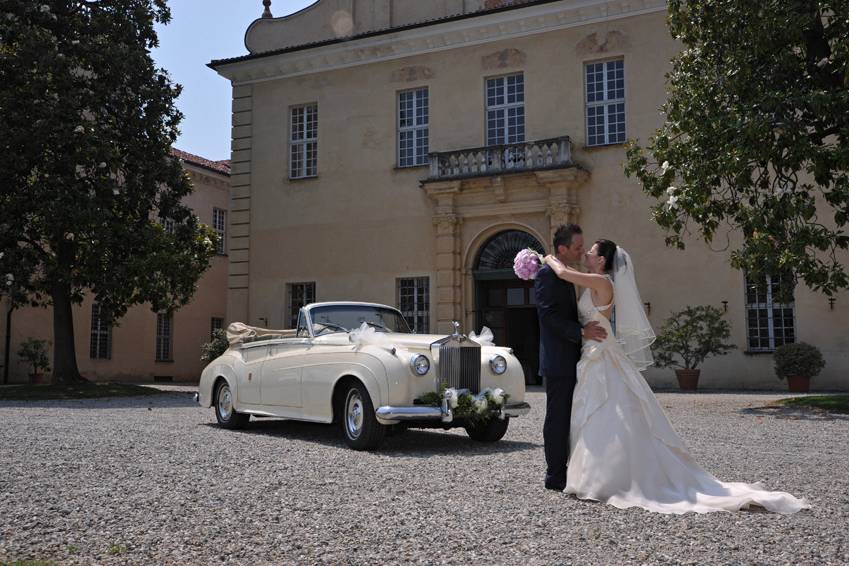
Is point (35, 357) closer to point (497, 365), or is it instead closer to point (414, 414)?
point (497, 365)

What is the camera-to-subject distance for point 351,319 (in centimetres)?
969

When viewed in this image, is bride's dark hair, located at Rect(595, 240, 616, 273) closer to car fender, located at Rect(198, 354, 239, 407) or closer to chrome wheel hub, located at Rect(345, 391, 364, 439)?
chrome wheel hub, located at Rect(345, 391, 364, 439)

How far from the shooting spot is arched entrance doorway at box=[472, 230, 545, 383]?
22328 mm

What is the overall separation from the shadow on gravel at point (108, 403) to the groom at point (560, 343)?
33.4 feet

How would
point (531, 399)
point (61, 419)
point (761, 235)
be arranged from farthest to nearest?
point (531, 399) → point (761, 235) → point (61, 419)

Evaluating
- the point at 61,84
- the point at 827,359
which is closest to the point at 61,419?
the point at 61,84

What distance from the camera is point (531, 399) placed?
1612cm

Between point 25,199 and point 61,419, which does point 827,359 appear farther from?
point 25,199

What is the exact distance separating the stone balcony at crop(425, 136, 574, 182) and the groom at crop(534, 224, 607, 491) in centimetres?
1496

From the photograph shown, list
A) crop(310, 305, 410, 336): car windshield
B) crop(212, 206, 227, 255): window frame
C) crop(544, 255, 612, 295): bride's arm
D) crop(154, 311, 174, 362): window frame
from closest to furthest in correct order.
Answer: crop(544, 255, 612, 295): bride's arm, crop(310, 305, 410, 336): car windshield, crop(154, 311, 174, 362): window frame, crop(212, 206, 227, 255): window frame

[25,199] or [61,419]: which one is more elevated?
[25,199]

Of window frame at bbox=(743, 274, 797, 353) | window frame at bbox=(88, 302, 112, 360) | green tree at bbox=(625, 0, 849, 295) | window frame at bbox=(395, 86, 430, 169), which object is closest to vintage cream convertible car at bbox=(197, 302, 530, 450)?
green tree at bbox=(625, 0, 849, 295)

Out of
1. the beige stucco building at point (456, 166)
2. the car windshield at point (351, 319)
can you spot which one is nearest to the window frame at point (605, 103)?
the beige stucco building at point (456, 166)

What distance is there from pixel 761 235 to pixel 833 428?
3.24 metres
